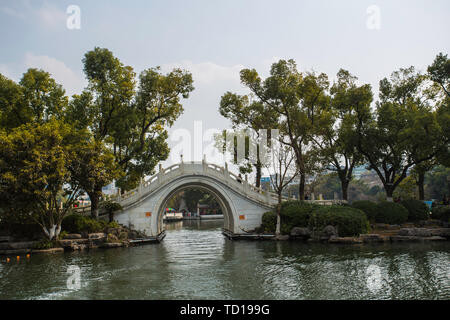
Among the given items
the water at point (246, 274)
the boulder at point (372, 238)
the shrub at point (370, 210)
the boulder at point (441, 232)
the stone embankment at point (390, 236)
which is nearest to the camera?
the water at point (246, 274)

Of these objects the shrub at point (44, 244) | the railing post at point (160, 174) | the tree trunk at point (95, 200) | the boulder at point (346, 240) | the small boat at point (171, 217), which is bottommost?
the small boat at point (171, 217)

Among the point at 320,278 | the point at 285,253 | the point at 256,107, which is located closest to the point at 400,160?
the point at 256,107

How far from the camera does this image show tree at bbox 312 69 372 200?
81.9 ft

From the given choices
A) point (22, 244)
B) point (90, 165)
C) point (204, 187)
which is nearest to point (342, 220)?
point (204, 187)

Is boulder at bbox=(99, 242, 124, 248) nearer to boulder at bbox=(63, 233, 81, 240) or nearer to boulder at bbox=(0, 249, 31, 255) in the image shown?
boulder at bbox=(63, 233, 81, 240)

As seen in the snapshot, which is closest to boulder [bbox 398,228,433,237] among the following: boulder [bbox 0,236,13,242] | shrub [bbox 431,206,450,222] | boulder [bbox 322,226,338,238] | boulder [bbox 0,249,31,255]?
shrub [bbox 431,206,450,222]

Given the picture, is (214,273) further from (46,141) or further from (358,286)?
(46,141)

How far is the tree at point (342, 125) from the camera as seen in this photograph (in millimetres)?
24969

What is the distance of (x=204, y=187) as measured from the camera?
26.2 metres

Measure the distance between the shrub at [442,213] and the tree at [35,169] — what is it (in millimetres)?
25077

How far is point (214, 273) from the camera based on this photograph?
13648mm

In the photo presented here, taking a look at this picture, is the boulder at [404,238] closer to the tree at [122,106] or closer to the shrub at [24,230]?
the tree at [122,106]

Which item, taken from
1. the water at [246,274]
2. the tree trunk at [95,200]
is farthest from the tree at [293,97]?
the tree trunk at [95,200]
